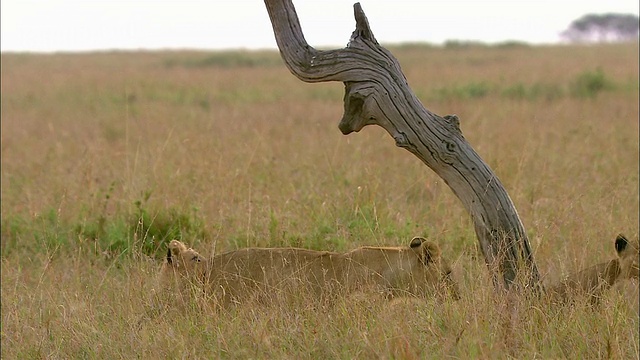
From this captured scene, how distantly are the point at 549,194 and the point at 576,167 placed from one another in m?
1.33

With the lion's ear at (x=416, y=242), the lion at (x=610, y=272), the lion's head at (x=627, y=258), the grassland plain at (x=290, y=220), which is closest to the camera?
the grassland plain at (x=290, y=220)

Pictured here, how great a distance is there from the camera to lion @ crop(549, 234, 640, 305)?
4.52 meters

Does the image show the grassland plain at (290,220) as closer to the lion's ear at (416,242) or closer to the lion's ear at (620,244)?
the lion's ear at (620,244)

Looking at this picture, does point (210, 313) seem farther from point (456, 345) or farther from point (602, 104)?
point (602, 104)

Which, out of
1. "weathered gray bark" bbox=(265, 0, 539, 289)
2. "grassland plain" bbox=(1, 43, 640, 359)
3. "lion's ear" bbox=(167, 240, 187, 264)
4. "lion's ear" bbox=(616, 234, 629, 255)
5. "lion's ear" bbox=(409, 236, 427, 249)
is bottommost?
"grassland plain" bbox=(1, 43, 640, 359)

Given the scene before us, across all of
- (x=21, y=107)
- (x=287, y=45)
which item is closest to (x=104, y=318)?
(x=287, y=45)

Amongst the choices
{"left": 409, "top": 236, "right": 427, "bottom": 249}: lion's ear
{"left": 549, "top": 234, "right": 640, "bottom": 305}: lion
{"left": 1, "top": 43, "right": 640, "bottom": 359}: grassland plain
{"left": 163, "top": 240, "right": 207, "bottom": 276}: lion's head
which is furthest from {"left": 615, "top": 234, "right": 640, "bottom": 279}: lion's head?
{"left": 163, "top": 240, "right": 207, "bottom": 276}: lion's head

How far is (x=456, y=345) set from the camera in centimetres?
366

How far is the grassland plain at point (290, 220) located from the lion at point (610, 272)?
101mm

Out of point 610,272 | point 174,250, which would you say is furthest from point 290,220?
point 610,272

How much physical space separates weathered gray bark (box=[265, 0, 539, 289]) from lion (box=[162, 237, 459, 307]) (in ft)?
1.04

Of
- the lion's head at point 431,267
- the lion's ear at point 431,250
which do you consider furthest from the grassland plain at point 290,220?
the lion's ear at point 431,250

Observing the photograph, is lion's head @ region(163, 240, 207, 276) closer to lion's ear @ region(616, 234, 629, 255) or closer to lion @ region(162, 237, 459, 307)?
lion @ region(162, 237, 459, 307)

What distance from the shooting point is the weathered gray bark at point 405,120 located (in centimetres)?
432
